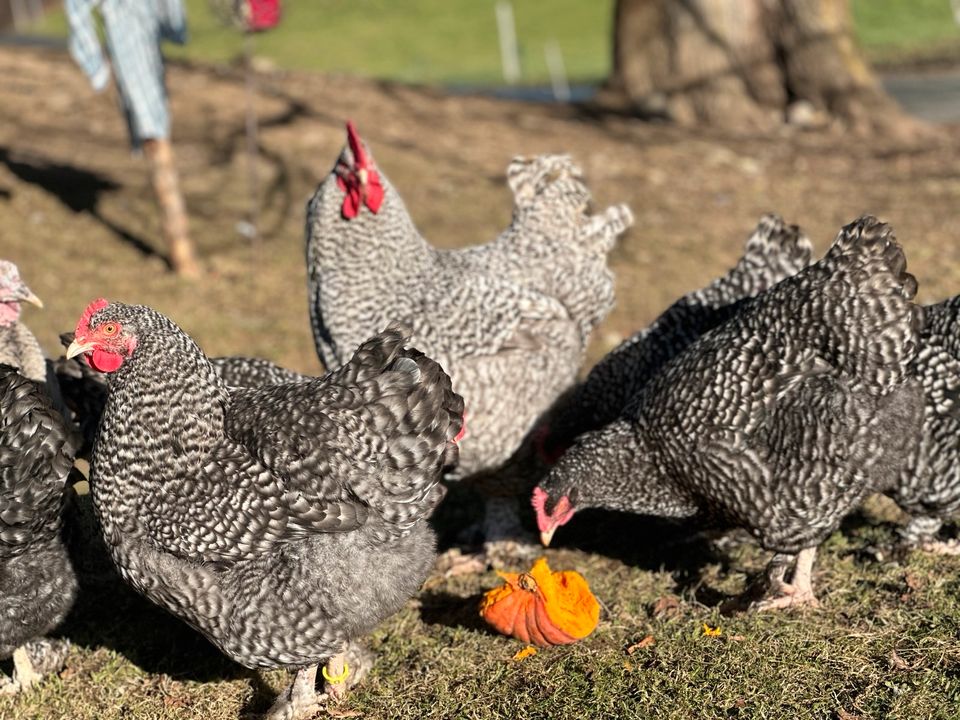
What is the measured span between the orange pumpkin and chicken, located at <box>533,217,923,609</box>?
233 millimetres

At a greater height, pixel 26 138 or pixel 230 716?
pixel 26 138

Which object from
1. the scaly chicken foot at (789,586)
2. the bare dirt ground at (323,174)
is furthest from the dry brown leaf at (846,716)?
the bare dirt ground at (323,174)

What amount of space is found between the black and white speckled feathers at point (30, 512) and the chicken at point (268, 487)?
0.24 meters

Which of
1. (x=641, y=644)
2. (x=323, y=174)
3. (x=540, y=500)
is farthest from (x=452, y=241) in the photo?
(x=641, y=644)

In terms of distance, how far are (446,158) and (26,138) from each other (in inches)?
204

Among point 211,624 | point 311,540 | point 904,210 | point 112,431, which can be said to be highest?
point 112,431

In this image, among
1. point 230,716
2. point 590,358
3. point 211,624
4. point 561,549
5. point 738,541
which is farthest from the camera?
point 590,358

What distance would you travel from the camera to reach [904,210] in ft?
38.6

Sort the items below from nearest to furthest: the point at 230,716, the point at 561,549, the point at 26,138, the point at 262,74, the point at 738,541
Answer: the point at 230,716
the point at 738,541
the point at 561,549
the point at 26,138
the point at 262,74

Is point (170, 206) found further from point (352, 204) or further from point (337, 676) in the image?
point (337, 676)

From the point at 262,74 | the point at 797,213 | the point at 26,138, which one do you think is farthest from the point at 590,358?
the point at 262,74

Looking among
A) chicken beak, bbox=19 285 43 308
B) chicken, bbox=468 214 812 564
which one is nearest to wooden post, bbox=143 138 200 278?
chicken beak, bbox=19 285 43 308

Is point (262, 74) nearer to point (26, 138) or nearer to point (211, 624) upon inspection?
point (26, 138)

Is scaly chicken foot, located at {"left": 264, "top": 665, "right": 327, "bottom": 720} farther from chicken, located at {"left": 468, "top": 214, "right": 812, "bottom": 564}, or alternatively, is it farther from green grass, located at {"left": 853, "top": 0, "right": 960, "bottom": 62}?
green grass, located at {"left": 853, "top": 0, "right": 960, "bottom": 62}
